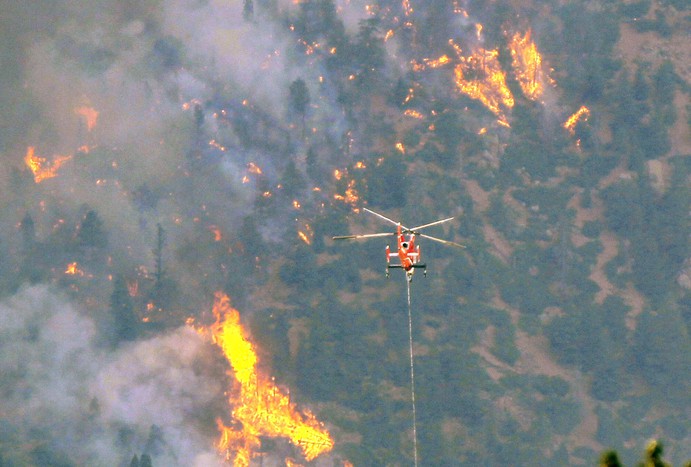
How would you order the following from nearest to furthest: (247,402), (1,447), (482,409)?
(1,447)
(247,402)
(482,409)

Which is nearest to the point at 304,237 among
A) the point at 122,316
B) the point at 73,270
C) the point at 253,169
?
the point at 253,169

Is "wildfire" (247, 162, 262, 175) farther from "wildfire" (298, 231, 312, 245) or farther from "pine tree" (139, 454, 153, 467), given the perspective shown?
"pine tree" (139, 454, 153, 467)

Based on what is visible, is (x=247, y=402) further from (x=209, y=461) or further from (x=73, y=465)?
(x=73, y=465)

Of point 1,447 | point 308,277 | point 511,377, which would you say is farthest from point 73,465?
point 511,377

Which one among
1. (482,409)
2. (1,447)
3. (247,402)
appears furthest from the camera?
(482,409)

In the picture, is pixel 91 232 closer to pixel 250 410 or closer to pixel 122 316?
pixel 122 316

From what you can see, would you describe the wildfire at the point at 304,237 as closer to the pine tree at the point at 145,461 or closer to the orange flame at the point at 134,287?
the orange flame at the point at 134,287

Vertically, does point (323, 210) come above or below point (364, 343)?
above

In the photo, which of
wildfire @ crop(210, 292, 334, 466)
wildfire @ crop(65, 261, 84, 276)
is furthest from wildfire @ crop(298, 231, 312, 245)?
wildfire @ crop(65, 261, 84, 276)
